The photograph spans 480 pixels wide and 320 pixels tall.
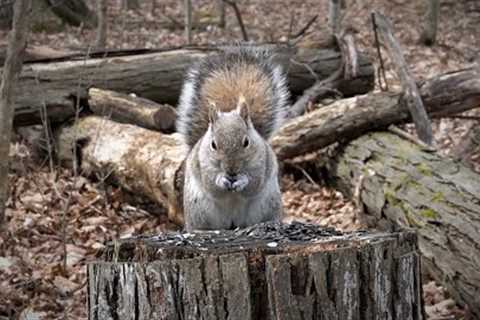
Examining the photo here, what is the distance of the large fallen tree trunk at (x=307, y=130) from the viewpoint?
7.00 meters

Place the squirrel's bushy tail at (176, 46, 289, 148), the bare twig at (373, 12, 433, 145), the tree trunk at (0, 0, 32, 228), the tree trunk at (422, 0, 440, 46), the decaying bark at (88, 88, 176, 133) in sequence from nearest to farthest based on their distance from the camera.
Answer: the tree trunk at (0, 0, 32, 228) → the squirrel's bushy tail at (176, 46, 289, 148) → the bare twig at (373, 12, 433, 145) → the decaying bark at (88, 88, 176, 133) → the tree trunk at (422, 0, 440, 46)

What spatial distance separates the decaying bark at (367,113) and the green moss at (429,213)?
187cm

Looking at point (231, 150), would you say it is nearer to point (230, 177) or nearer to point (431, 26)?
point (230, 177)

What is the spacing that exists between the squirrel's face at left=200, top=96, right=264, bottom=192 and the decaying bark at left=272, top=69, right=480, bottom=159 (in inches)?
113

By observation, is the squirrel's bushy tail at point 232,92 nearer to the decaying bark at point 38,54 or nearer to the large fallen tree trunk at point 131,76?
the large fallen tree trunk at point 131,76

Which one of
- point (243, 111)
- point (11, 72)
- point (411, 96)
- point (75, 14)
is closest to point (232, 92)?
point (243, 111)

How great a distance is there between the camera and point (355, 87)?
928 cm

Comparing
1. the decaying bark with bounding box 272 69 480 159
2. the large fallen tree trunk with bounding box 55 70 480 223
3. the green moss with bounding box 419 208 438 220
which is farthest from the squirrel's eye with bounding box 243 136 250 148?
the decaying bark with bounding box 272 69 480 159

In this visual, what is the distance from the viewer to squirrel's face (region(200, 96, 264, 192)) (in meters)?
4.54

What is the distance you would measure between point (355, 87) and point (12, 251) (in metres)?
4.93

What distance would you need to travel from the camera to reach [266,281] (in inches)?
106

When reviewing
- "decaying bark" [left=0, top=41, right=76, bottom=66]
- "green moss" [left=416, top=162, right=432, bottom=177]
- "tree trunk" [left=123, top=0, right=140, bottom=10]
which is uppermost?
"tree trunk" [left=123, top=0, right=140, bottom=10]

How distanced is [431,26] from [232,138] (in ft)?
32.0

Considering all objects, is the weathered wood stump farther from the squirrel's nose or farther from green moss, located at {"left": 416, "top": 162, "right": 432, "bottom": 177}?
green moss, located at {"left": 416, "top": 162, "right": 432, "bottom": 177}
